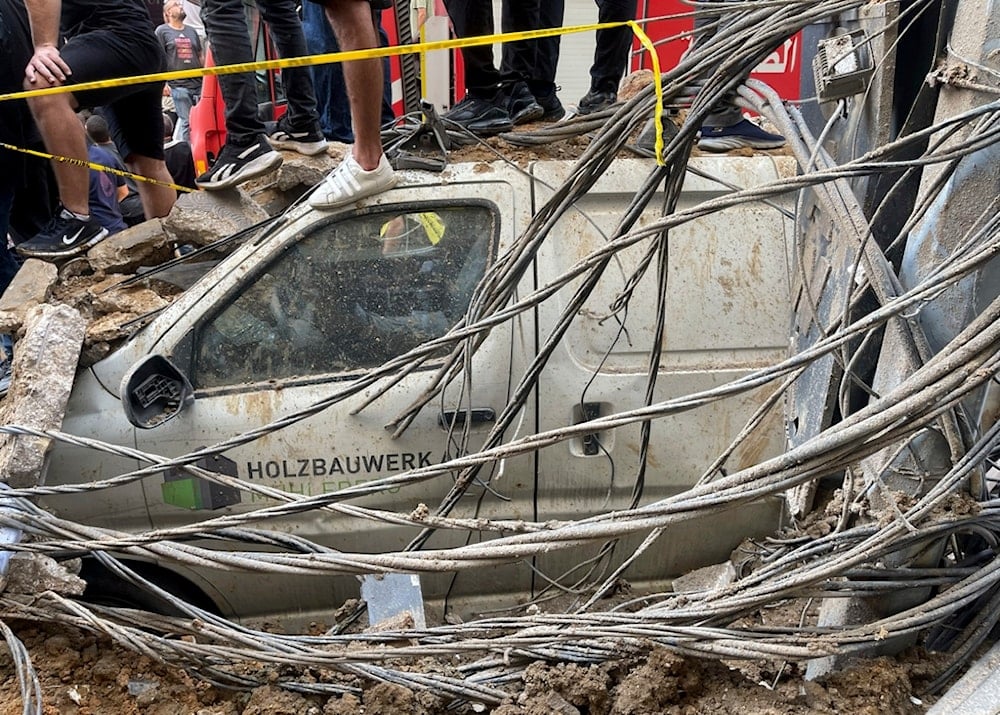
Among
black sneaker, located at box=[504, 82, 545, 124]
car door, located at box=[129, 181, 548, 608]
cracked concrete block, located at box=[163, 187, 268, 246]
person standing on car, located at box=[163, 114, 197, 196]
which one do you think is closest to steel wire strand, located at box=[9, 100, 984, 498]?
car door, located at box=[129, 181, 548, 608]

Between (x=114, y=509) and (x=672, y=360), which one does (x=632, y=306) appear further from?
(x=114, y=509)

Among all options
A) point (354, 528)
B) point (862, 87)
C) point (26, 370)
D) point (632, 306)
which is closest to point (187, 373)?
point (26, 370)

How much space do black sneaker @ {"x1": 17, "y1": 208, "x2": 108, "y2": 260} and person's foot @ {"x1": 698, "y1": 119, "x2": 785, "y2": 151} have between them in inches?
108

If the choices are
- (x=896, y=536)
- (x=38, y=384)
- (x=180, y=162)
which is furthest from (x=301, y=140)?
(x=896, y=536)

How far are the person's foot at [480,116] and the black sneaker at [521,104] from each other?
0.05m

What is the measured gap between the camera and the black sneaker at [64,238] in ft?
13.4

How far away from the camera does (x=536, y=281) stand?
329 centimetres

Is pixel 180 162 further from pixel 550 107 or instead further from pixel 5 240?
pixel 550 107

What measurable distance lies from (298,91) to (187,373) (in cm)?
190

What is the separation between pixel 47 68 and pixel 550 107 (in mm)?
2311

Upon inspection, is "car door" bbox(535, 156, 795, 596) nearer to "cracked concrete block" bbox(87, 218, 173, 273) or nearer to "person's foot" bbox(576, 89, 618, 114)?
"person's foot" bbox(576, 89, 618, 114)

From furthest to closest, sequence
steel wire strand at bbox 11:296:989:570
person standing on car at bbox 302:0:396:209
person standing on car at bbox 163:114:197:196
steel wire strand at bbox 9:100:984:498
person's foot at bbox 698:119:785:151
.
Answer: person standing on car at bbox 163:114:197:196, person's foot at bbox 698:119:785:151, person standing on car at bbox 302:0:396:209, steel wire strand at bbox 9:100:984:498, steel wire strand at bbox 11:296:989:570

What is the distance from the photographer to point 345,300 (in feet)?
10.8

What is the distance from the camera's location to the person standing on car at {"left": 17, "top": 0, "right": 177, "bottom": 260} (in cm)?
412
